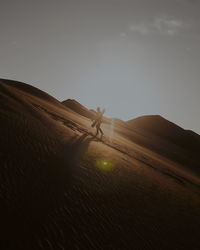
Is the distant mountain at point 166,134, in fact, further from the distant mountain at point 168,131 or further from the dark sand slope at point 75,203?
the dark sand slope at point 75,203

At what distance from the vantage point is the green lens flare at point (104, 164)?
7.94 metres

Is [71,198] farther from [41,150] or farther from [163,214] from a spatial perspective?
[163,214]

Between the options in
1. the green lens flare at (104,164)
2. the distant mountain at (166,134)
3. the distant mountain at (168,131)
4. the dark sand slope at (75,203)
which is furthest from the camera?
the distant mountain at (168,131)

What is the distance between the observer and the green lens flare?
7942mm

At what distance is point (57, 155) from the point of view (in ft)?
23.2

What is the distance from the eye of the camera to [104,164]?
8.41 m

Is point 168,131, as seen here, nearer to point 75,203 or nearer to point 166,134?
point 166,134

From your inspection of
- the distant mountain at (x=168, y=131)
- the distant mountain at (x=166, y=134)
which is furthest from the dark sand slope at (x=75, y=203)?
the distant mountain at (x=168, y=131)

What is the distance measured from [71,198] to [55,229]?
3.87 ft

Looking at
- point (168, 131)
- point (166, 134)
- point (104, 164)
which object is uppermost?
point (168, 131)

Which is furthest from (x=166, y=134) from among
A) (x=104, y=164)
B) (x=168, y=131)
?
(x=104, y=164)

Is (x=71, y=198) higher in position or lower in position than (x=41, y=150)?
lower

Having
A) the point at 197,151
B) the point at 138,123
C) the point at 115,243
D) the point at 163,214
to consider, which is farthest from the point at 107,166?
the point at 138,123

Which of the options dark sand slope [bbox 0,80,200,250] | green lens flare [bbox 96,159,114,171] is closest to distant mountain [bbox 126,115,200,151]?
green lens flare [bbox 96,159,114,171]
